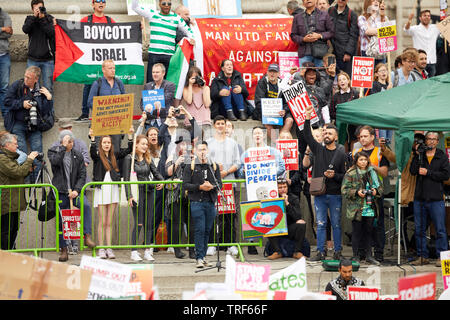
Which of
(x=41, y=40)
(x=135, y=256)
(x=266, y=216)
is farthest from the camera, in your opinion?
(x=41, y=40)

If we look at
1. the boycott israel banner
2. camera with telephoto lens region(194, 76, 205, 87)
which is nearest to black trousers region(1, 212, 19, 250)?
camera with telephoto lens region(194, 76, 205, 87)

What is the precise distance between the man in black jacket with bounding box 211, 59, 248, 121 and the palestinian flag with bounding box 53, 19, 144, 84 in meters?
1.49

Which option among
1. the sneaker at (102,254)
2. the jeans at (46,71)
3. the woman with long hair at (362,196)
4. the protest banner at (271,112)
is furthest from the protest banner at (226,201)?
the jeans at (46,71)

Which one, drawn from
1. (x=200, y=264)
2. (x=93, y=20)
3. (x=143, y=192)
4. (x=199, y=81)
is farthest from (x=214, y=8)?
(x=200, y=264)

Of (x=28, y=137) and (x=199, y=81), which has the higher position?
(x=199, y=81)

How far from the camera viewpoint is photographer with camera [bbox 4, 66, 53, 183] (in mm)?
15578

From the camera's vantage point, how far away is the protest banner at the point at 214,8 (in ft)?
Result: 60.6

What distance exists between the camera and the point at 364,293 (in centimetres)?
937

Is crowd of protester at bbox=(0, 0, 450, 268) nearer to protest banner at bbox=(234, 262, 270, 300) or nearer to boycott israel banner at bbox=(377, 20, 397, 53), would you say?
boycott israel banner at bbox=(377, 20, 397, 53)

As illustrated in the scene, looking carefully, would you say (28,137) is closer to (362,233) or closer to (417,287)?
(362,233)

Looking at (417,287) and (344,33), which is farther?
(344,33)

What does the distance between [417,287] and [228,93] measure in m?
9.14

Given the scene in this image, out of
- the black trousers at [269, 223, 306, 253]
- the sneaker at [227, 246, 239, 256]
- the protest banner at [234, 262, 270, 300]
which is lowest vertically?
the sneaker at [227, 246, 239, 256]

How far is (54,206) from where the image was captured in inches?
541
